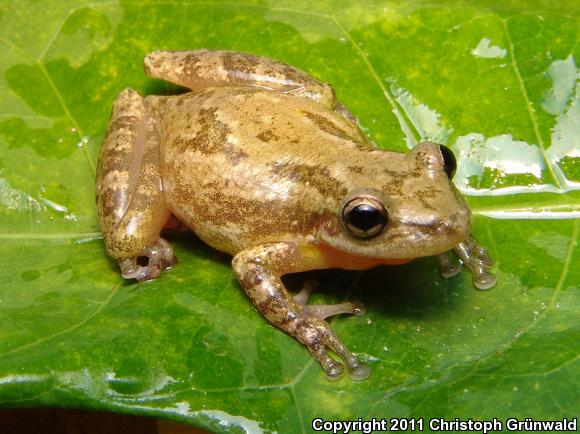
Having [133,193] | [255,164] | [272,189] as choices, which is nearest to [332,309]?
[272,189]

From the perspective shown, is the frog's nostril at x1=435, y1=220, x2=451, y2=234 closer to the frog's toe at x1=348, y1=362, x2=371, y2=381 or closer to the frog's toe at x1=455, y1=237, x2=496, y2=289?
the frog's toe at x1=455, y1=237, x2=496, y2=289

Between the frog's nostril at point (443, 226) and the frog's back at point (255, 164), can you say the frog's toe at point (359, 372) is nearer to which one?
the frog's nostril at point (443, 226)

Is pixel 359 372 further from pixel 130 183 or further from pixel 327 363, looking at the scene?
pixel 130 183

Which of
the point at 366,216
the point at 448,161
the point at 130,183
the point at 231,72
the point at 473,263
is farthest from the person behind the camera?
the point at 231,72

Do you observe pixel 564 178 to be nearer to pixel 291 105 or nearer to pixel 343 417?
pixel 291 105

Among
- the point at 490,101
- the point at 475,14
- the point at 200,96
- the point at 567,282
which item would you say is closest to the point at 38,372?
the point at 200,96

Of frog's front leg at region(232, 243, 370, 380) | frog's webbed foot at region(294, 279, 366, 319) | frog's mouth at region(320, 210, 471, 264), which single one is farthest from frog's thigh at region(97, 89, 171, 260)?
frog's mouth at region(320, 210, 471, 264)
